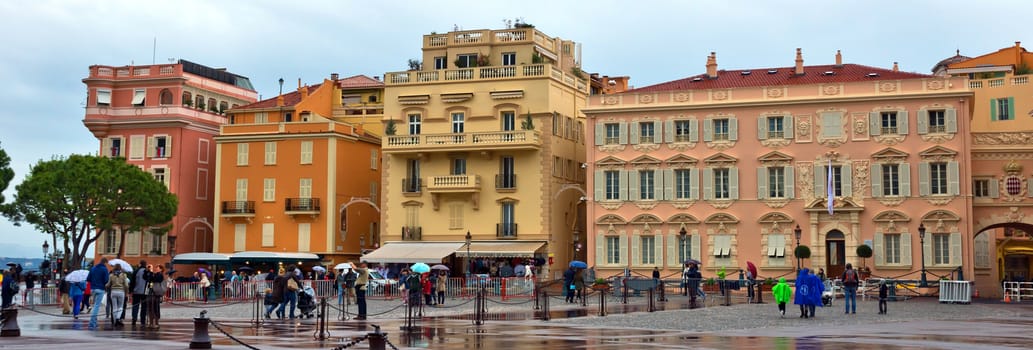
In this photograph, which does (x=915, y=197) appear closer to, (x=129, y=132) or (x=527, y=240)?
(x=527, y=240)

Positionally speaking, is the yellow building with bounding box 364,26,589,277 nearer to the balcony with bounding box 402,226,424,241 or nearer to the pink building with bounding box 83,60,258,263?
the balcony with bounding box 402,226,424,241

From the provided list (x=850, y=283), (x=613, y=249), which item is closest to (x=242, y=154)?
(x=613, y=249)

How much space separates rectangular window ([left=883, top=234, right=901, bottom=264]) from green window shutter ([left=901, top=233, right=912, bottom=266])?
16 centimetres

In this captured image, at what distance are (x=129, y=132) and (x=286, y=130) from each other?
980 centimetres

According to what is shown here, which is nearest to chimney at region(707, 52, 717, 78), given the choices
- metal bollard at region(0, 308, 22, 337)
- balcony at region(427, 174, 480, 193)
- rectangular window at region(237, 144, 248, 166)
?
balcony at region(427, 174, 480, 193)

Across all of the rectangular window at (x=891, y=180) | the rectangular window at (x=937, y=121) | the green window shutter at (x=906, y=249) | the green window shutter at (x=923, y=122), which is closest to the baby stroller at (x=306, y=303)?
the green window shutter at (x=906, y=249)

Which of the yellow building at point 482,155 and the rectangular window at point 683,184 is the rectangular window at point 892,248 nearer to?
the rectangular window at point 683,184

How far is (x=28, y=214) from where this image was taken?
205 feet

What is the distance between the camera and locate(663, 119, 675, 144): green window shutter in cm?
5750

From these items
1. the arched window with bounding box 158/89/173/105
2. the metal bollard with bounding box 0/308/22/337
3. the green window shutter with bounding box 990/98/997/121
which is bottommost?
the metal bollard with bounding box 0/308/22/337

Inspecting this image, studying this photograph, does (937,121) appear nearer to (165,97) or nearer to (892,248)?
(892,248)

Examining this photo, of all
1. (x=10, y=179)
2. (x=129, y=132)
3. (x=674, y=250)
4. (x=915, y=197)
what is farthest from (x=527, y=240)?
(x=10, y=179)

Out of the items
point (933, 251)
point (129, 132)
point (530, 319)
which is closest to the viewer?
point (530, 319)

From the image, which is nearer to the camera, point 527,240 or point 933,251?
point 933,251
